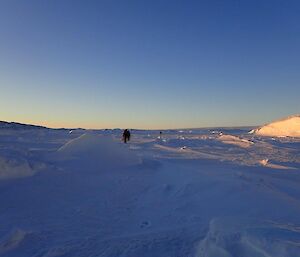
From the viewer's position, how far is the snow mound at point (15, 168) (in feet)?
35.3

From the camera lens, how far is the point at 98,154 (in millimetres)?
13984

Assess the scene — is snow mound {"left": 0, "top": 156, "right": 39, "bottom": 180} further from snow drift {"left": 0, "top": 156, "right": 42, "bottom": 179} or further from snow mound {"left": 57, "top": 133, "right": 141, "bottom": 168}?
snow mound {"left": 57, "top": 133, "right": 141, "bottom": 168}

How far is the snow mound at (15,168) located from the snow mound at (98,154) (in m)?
2.19

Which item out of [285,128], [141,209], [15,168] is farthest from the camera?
[285,128]

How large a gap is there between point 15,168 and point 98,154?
358cm

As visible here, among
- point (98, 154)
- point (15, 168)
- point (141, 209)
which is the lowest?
point (141, 209)

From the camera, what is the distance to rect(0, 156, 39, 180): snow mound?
10.8 m

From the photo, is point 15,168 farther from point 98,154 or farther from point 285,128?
point 285,128

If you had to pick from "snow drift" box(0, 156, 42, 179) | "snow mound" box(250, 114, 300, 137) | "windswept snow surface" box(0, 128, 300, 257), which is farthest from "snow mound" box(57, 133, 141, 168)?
"snow mound" box(250, 114, 300, 137)

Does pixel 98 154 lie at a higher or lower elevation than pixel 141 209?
higher

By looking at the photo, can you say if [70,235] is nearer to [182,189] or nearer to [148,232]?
[148,232]

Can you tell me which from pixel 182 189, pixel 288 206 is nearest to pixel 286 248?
pixel 288 206

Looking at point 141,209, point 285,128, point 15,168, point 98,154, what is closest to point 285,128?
point 285,128

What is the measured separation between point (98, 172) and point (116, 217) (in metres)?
4.13
